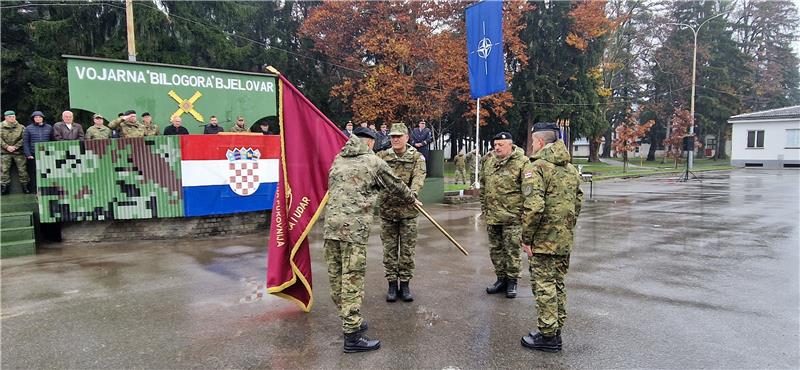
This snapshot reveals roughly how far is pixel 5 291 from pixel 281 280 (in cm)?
357

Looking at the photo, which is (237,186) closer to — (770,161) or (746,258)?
(746,258)

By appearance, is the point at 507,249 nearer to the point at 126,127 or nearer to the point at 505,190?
the point at 505,190

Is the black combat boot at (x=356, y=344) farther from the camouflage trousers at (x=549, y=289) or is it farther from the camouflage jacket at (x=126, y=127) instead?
the camouflage jacket at (x=126, y=127)

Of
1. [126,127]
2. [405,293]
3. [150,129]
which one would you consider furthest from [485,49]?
[405,293]

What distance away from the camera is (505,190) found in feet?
17.3

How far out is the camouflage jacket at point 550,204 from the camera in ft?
12.7

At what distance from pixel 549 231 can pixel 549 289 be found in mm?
473

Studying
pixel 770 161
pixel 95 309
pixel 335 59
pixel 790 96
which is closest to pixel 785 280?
pixel 95 309

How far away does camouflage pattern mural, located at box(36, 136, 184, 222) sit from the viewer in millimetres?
8008

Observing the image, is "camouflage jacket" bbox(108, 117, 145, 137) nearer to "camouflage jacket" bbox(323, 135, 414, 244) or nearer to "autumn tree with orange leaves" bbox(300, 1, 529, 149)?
"camouflage jacket" bbox(323, 135, 414, 244)

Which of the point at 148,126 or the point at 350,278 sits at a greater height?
the point at 148,126

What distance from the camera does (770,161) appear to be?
117 feet

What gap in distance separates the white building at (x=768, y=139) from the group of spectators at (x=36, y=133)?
4162 centimetres

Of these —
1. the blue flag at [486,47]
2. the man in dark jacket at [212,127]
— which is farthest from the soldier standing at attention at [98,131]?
the blue flag at [486,47]
